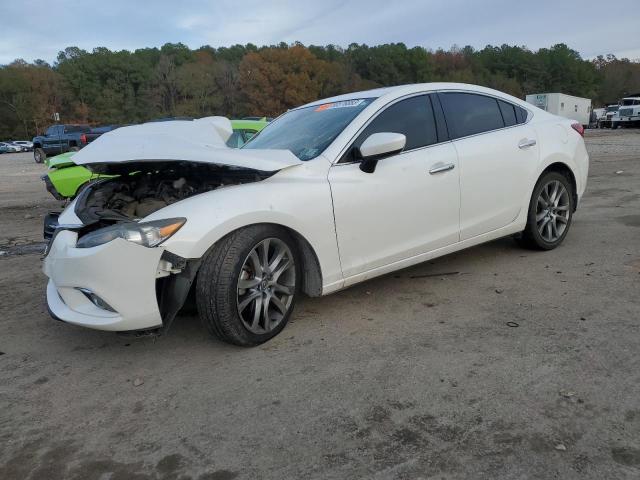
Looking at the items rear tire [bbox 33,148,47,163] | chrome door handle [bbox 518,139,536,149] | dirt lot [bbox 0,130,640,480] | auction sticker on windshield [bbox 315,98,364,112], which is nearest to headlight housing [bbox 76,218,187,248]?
dirt lot [bbox 0,130,640,480]

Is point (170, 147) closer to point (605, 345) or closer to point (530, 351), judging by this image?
point (530, 351)

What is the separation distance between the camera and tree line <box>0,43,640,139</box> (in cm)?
7975

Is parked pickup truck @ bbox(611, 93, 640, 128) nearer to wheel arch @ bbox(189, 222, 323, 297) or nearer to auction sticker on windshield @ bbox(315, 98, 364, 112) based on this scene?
auction sticker on windshield @ bbox(315, 98, 364, 112)

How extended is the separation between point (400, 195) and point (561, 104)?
50.5 metres

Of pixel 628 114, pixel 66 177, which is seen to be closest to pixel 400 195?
pixel 66 177

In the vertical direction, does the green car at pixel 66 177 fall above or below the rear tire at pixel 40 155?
below

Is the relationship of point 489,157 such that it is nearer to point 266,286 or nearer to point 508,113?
point 508,113

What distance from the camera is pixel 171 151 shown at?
3465 mm

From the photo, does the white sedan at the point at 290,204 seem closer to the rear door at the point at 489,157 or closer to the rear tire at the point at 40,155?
the rear door at the point at 489,157

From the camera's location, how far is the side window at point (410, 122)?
12.9ft

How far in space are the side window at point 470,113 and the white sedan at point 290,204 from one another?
0.01 m

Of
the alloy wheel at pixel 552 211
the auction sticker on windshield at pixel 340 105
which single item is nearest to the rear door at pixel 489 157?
the alloy wheel at pixel 552 211

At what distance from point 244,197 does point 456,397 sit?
164cm

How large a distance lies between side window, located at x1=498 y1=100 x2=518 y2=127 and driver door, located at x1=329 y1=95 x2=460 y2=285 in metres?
0.83
